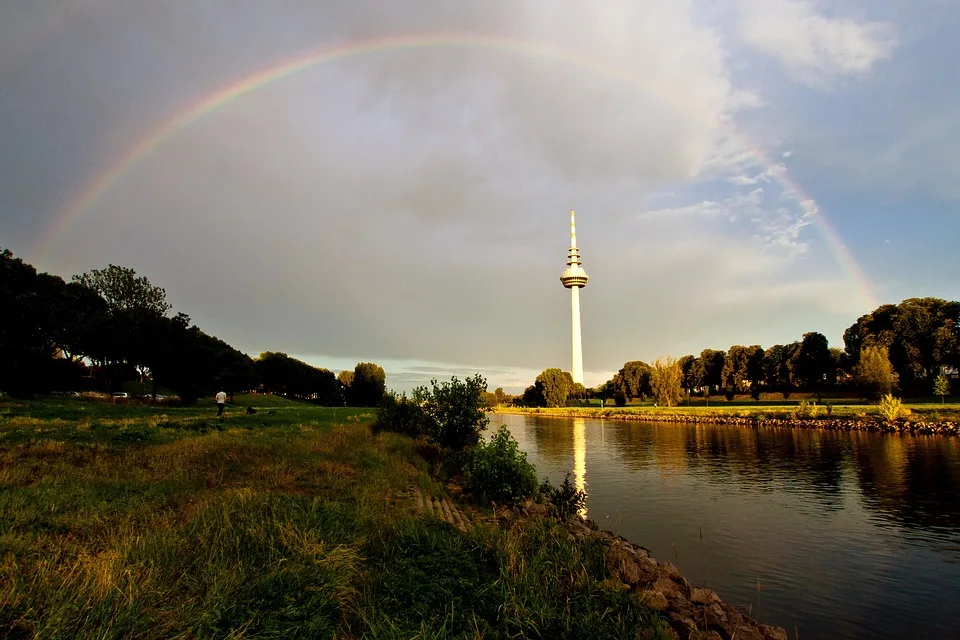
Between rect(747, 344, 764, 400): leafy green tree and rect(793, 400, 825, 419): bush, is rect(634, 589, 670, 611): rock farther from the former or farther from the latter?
rect(747, 344, 764, 400): leafy green tree

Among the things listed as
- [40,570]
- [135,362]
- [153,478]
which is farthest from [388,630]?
[135,362]

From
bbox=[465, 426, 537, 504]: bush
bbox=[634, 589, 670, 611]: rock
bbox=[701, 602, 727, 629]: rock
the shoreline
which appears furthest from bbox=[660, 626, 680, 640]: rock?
the shoreline

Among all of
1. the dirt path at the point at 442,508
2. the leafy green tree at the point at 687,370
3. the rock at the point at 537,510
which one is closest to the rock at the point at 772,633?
the dirt path at the point at 442,508

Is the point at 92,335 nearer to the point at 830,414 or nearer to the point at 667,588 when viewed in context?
the point at 667,588

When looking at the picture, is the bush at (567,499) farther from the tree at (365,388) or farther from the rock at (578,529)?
the tree at (365,388)

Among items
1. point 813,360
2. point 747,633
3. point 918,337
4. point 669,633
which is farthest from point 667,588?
point 813,360

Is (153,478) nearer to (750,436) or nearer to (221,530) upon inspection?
(221,530)

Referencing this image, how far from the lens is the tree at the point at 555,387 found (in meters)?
158

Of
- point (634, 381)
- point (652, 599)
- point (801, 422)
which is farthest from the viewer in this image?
point (634, 381)

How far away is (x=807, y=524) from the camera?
2205 cm

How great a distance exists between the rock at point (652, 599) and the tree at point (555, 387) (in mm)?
149193

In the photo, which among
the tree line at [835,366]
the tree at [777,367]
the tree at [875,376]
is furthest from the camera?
the tree at [777,367]

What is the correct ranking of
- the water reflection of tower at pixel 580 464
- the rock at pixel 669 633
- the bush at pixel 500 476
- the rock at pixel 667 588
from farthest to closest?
1. the water reflection of tower at pixel 580 464
2. the bush at pixel 500 476
3. the rock at pixel 667 588
4. the rock at pixel 669 633

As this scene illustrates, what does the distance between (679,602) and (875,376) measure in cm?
8188
